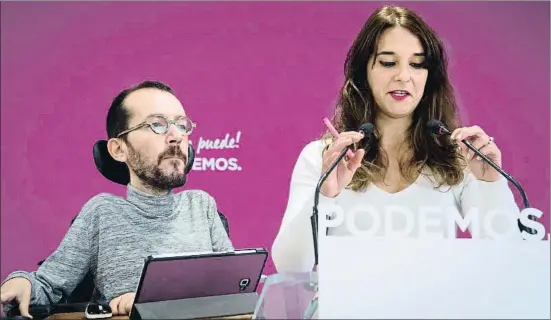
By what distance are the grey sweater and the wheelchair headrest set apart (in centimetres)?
9

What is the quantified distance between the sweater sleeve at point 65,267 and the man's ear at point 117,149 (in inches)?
9.4

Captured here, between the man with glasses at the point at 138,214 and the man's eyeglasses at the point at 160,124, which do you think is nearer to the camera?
the man with glasses at the point at 138,214

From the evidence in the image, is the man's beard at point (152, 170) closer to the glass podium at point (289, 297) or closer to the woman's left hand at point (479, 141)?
the woman's left hand at point (479, 141)

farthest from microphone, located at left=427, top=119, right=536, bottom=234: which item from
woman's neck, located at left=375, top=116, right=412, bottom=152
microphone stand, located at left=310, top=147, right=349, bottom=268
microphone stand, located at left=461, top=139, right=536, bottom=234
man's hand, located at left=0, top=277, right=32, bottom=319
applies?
man's hand, located at left=0, top=277, right=32, bottom=319

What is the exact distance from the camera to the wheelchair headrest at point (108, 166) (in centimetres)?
238

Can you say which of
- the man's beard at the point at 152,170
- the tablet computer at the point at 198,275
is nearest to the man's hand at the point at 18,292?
the tablet computer at the point at 198,275

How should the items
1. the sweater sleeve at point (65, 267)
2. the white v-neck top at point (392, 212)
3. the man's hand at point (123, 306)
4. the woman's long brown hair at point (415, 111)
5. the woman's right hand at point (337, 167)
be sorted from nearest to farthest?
the white v-neck top at point (392, 212)
the woman's right hand at point (337, 167)
the man's hand at point (123, 306)
the sweater sleeve at point (65, 267)
the woman's long brown hair at point (415, 111)

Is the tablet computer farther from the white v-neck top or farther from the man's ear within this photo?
the man's ear

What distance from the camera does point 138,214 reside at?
2.25 m

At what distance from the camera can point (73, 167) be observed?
2510 millimetres

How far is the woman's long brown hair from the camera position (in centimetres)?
206

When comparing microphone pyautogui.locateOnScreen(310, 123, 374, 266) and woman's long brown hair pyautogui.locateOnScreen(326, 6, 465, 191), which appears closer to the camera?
microphone pyautogui.locateOnScreen(310, 123, 374, 266)

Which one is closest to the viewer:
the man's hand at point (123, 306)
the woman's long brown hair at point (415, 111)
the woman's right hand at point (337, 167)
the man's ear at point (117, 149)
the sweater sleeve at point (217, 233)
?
the woman's right hand at point (337, 167)

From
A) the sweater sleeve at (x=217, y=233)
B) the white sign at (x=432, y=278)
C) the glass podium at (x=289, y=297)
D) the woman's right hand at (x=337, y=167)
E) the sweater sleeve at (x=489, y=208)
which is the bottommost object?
the sweater sleeve at (x=217, y=233)
